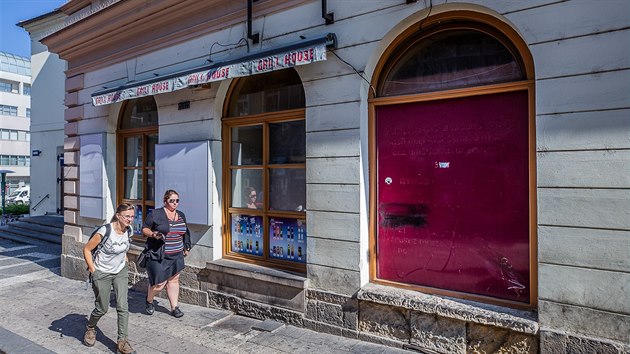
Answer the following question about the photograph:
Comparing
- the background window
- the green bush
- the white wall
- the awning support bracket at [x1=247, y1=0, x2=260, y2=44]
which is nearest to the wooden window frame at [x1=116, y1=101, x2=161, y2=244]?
the awning support bracket at [x1=247, y1=0, x2=260, y2=44]

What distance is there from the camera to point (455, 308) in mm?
4145

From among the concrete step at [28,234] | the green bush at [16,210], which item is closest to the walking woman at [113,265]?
the concrete step at [28,234]

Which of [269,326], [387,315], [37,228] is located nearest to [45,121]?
[37,228]

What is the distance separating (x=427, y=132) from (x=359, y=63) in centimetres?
117

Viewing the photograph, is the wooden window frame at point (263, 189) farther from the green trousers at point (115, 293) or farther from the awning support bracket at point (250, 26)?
the green trousers at point (115, 293)

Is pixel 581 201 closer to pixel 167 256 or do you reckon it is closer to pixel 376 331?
pixel 376 331

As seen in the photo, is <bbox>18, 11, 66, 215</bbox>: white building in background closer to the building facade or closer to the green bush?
the green bush

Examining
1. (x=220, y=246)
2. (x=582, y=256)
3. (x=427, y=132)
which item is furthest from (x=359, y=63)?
Answer: (x=220, y=246)

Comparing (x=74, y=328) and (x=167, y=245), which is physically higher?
(x=167, y=245)

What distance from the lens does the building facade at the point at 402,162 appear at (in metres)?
3.60

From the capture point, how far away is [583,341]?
3.59 metres

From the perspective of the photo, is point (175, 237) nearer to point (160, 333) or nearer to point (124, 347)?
point (160, 333)

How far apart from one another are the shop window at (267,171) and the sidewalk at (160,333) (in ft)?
3.12

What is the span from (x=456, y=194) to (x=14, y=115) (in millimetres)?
54571
